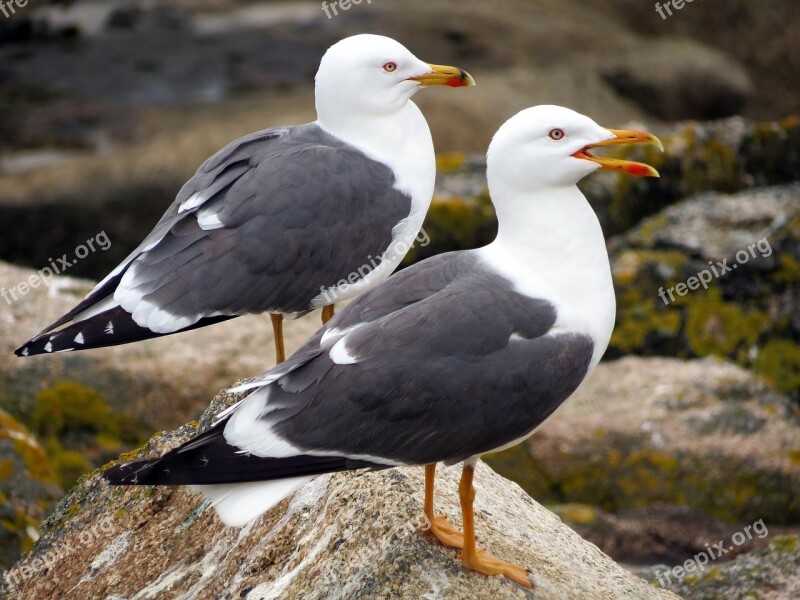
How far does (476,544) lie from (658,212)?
6.13 meters

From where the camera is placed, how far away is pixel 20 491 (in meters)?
6.94

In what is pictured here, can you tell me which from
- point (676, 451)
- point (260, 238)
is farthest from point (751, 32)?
point (260, 238)

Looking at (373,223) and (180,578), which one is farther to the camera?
(373,223)

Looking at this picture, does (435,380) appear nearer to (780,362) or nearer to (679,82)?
(780,362)

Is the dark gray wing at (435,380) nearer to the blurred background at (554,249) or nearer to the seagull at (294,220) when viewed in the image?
the seagull at (294,220)

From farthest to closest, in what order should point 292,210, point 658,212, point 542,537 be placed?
point 658,212
point 292,210
point 542,537

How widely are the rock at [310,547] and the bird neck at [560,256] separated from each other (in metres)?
0.95

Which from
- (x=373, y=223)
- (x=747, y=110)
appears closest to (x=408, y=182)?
(x=373, y=223)

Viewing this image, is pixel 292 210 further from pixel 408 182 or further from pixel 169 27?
pixel 169 27

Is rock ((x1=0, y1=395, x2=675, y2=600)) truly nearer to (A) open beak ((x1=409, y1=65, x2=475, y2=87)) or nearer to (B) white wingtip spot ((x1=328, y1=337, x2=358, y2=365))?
(B) white wingtip spot ((x1=328, y1=337, x2=358, y2=365))

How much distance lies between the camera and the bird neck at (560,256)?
4.64m

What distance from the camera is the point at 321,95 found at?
→ 20.0 feet

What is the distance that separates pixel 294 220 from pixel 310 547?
163 centimetres

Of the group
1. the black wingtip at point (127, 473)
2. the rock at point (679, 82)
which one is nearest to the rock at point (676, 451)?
the black wingtip at point (127, 473)
